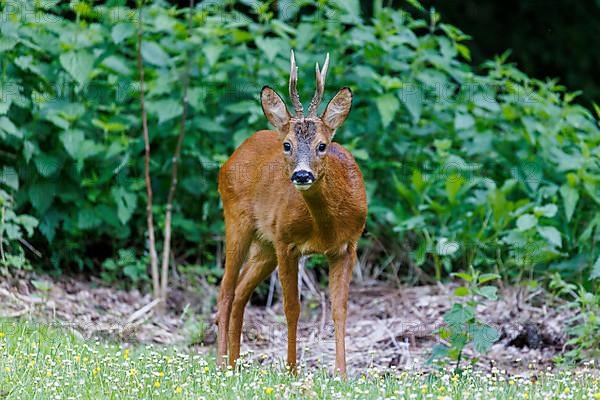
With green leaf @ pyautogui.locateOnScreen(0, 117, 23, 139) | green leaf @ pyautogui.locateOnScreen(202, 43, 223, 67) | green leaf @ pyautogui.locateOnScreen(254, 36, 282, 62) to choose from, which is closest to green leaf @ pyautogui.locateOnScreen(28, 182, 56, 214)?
green leaf @ pyautogui.locateOnScreen(0, 117, 23, 139)

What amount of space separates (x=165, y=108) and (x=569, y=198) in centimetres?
302

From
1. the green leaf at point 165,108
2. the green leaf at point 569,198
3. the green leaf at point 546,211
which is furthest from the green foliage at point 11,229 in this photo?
the green leaf at point 569,198

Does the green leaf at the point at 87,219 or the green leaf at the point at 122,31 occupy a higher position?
the green leaf at the point at 122,31

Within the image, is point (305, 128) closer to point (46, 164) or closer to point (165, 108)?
point (165, 108)

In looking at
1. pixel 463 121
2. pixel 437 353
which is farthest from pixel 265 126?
pixel 437 353

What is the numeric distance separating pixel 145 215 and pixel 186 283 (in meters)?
0.62

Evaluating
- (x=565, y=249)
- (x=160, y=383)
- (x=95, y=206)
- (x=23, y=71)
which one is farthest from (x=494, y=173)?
(x=160, y=383)

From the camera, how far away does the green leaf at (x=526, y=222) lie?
7195 millimetres

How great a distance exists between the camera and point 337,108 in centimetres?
553

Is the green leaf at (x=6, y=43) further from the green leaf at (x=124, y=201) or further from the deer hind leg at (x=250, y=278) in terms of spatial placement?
the deer hind leg at (x=250, y=278)

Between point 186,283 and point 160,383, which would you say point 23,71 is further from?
point 160,383

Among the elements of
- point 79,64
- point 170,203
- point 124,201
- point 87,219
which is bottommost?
point 87,219

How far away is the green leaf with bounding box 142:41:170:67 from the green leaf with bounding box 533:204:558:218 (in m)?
2.96

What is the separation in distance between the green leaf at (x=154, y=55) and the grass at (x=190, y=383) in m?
3.22
